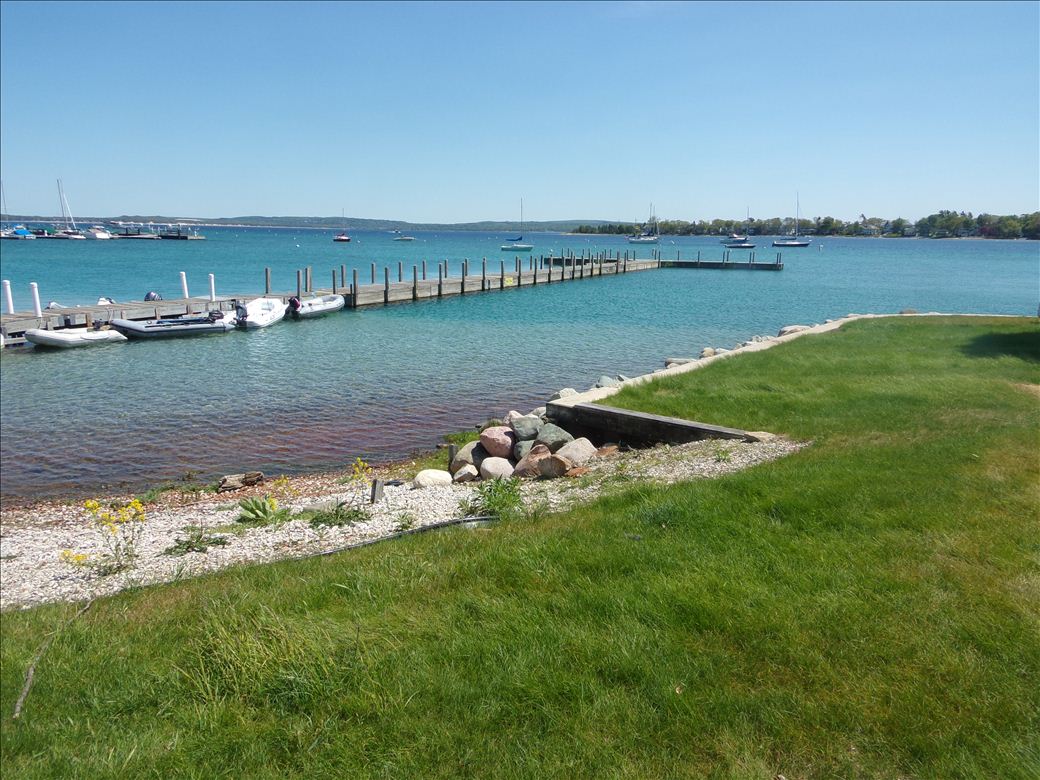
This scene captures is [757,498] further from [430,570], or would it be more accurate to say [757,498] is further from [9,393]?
[9,393]

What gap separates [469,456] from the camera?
41.8 ft

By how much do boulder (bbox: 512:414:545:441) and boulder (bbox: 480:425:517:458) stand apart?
0.13m

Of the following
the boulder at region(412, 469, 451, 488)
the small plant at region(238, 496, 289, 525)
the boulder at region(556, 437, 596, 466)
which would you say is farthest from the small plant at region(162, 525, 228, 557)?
the boulder at region(556, 437, 596, 466)

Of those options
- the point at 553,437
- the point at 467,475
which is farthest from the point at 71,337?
the point at 553,437

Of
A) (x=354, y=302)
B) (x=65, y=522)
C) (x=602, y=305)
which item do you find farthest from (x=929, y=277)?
(x=65, y=522)

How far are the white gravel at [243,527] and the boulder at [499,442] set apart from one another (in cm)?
202

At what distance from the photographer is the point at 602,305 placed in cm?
4522

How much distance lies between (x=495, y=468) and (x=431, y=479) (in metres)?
1.02

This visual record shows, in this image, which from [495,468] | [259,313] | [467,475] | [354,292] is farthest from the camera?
[354,292]

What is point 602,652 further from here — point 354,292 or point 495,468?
point 354,292

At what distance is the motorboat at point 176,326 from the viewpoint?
29609mm

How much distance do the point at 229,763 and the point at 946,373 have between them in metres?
14.5

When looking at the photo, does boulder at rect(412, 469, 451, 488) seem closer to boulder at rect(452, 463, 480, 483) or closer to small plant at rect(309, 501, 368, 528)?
boulder at rect(452, 463, 480, 483)

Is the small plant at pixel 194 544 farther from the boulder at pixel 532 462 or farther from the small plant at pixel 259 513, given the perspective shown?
the boulder at pixel 532 462
